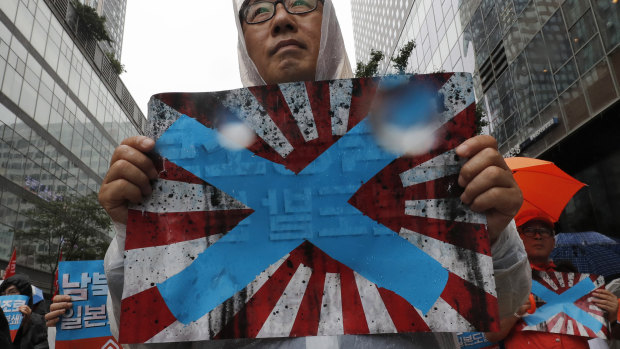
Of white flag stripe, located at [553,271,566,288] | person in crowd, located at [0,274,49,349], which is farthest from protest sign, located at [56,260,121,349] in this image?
white flag stripe, located at [553,271,566,288]

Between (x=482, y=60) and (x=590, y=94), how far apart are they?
23.0ft

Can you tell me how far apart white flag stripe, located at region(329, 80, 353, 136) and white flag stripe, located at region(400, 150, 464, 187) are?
23 centimetres

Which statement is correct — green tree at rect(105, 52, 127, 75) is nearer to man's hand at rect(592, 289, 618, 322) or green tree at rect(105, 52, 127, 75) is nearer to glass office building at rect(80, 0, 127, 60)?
glass office building at rect(80, 0, 127, 60)

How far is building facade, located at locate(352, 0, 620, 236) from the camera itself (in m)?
10.6

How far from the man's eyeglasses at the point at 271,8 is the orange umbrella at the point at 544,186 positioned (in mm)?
2571

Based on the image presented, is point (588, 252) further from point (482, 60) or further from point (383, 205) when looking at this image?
point (482, 60)

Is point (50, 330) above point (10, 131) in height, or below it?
below

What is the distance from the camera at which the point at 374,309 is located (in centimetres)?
122

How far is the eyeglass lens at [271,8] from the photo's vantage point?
191 centimetres

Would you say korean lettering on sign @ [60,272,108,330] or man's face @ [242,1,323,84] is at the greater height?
man's face @ [242,1,323,84]

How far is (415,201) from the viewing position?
128cm

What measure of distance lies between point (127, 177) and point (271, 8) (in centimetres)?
104

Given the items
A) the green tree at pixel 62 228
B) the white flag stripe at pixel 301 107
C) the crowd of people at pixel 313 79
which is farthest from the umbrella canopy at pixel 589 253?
the green tree at pixel 62 228

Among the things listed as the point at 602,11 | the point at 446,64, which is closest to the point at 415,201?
the point at 602,11
